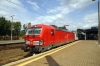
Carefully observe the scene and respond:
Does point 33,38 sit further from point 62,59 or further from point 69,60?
point 69,60

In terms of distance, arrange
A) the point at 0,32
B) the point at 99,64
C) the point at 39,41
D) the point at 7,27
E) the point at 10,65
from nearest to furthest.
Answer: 1. the point at 10,65
2. the point at 99,64
3. the point at 39,41
4. the point at 0,32
5. the point at 7,27

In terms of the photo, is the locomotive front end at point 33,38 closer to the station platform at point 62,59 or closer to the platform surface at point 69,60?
the station platform at point 62,59

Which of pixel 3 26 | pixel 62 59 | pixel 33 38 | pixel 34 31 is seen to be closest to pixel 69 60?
pixel 62 59

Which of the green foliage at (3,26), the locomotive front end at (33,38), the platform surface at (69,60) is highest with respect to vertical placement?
the green foliage at (3,26)

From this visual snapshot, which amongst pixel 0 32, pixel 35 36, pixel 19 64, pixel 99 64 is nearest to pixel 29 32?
pixel 35 36

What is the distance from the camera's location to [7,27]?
2640 inches

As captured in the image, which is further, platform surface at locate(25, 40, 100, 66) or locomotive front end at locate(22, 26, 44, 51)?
locomotive front end at locate(22, 26, 44, 51)

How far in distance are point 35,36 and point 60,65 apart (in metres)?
5.70

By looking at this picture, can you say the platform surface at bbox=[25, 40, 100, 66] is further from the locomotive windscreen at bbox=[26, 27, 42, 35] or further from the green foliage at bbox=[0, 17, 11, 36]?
the green foliage at bbox=[0, 17, 11, 36]

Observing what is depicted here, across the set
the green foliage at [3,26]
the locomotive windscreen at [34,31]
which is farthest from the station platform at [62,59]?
the green foliage at [3,26]

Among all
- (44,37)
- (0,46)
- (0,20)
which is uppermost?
(0,20)

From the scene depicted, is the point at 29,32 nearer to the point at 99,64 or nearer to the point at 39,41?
the point at 39,41

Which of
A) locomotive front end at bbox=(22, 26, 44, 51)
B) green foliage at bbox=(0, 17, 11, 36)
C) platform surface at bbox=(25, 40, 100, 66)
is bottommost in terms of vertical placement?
platform surface at bbox=(25, 40, 100, 66)

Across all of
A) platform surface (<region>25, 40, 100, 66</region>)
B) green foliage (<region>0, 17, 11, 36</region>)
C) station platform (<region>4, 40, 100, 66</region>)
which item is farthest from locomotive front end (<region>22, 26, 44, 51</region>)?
green foliage (<region>0, 17, 11, 36</region>)
